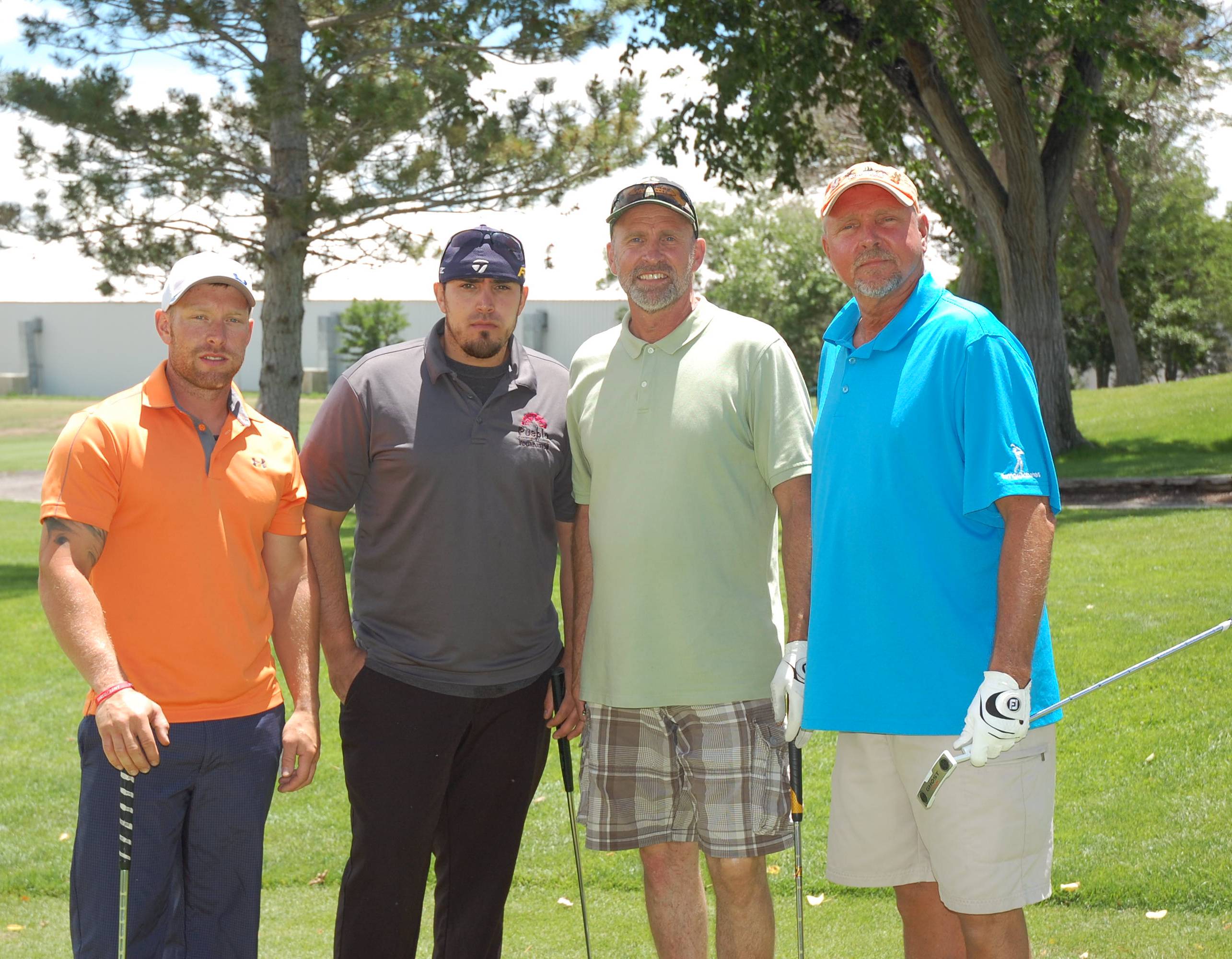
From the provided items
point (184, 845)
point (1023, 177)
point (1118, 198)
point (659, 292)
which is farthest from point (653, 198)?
point (1118, 198)

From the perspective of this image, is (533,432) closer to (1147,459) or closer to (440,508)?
(440,508)

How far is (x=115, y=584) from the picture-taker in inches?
129

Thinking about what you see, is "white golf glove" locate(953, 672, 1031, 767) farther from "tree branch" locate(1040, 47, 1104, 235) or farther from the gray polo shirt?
"tree branch" locate(1040, 47, 1104, 235)

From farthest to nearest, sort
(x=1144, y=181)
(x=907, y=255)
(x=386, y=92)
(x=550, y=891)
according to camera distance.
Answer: (x=1144, y=181) < (x=386, y=92) < (x=550, y=891) < (x=907, y=255)

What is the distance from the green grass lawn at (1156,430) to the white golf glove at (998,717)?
13367 mm

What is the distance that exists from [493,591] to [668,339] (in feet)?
2.95

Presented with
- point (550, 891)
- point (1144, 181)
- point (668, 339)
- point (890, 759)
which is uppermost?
point (1144, 181)

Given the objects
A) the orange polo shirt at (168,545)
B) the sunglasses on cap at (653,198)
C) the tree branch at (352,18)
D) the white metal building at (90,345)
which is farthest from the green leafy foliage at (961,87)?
the white metal building at (90,345)

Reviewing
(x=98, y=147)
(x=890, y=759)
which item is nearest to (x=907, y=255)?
(x=890, y=759)

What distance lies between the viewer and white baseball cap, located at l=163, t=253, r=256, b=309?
3.41 metres

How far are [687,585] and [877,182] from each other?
3.99ft

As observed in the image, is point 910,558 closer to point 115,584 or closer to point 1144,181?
point 115,584

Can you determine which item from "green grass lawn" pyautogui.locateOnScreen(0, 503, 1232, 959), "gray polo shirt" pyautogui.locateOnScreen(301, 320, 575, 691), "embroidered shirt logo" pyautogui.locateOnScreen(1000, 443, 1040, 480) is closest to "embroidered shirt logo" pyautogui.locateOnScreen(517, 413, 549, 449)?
"gray polo shirt" pyautogui.locateOnScreen(301, 320, 575, 691)

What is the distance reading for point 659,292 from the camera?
3.74 m
